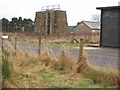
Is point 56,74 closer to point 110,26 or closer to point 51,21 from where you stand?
point 110,26

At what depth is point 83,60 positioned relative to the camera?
10008 mm

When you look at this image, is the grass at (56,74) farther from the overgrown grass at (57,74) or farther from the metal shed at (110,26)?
the metal shed at (110,26)

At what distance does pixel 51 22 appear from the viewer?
206 feet

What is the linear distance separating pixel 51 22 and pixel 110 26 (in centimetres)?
3585

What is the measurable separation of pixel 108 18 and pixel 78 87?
2069 centimetres

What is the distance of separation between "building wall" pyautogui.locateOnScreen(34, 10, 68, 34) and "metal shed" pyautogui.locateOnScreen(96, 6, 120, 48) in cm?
3265

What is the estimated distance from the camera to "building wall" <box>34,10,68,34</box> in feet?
202

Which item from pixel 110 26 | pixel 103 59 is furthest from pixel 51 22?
pixel 103 59

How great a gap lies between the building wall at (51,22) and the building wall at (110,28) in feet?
107

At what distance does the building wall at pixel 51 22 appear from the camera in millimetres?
61644

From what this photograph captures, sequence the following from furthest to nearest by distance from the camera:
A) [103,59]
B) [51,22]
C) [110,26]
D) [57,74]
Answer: [51,22]
[110,26]
[103,59]
[57,74]

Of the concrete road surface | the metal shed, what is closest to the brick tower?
the metal shed

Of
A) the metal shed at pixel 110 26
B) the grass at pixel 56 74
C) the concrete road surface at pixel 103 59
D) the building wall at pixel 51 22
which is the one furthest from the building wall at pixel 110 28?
the building wall at pixel 51 22

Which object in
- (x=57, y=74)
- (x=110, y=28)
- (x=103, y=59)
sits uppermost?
(x=110, y=28)
